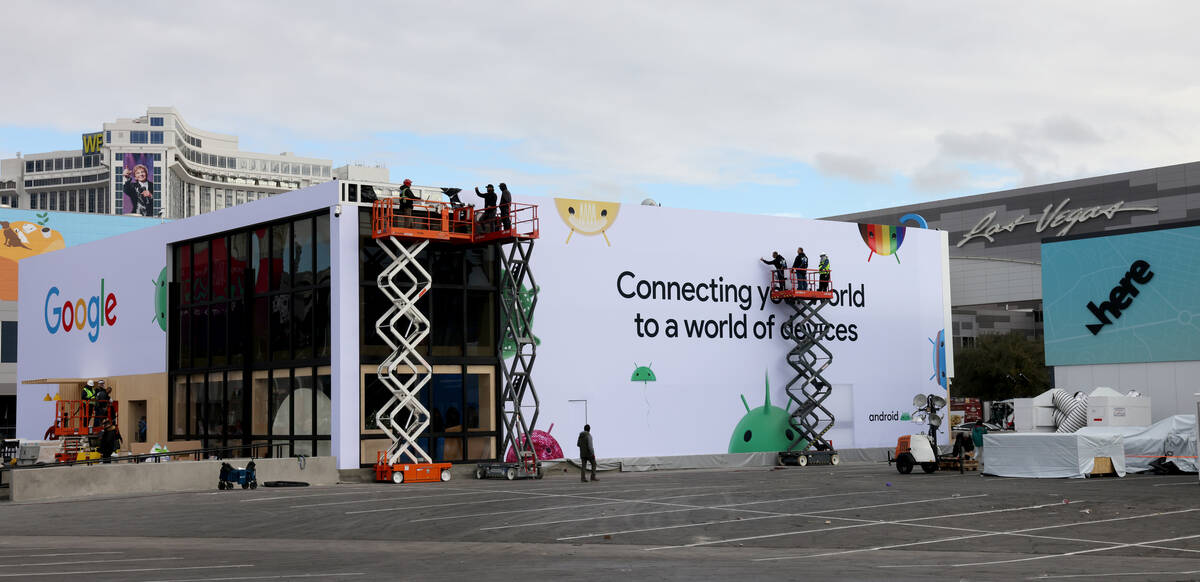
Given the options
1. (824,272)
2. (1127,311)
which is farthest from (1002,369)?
(824,272)

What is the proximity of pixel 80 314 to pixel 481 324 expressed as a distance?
71.3ft

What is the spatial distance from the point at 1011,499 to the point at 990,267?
2910 inches

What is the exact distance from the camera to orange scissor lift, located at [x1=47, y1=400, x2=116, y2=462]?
4078 cm

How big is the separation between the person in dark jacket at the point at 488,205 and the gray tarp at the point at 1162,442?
58.6 ft

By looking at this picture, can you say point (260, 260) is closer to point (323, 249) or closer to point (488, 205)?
point (323, 249)

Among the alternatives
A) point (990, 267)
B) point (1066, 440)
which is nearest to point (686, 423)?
point (1066, 440)

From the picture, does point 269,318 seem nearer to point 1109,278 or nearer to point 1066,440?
point 1066,440

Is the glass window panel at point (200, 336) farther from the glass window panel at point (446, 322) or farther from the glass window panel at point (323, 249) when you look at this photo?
the glass window panel at point (446, 322)

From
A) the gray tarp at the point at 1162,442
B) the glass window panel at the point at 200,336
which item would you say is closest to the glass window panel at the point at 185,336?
the glass window panel at the point at 200,336

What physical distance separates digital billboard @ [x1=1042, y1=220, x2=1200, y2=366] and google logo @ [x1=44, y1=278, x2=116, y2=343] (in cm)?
3597

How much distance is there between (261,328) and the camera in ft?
132

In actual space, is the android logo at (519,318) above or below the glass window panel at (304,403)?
above

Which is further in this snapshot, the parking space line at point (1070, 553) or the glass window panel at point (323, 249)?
the glass window panel at point (323, 249)

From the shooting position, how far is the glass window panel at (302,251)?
3819cm
